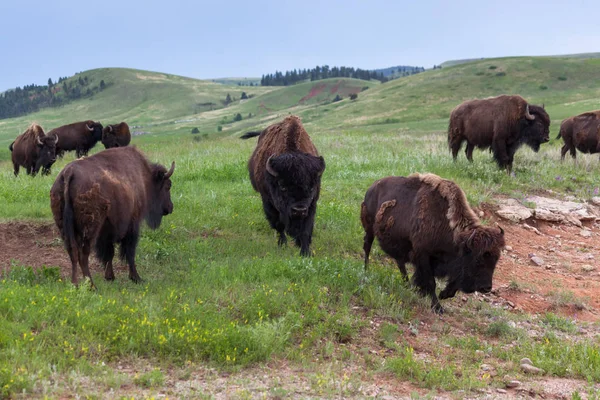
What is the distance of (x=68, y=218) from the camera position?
21.4 ft

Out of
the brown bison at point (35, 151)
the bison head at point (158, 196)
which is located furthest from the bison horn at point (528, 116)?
the brown bison at point (35, 151)

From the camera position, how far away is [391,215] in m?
7.73

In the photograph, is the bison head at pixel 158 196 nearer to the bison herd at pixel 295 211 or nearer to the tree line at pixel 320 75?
the bison herd at pixel 295 211

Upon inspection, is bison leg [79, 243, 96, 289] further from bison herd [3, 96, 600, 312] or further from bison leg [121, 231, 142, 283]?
bison leg [121, 231, 142, 283]

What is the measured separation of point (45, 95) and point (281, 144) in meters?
155

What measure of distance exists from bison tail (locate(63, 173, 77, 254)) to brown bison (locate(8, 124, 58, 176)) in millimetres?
11878

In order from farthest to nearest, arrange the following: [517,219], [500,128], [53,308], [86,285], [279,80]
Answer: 1. [279,80]
2. [500,128]
3. [517,219]
4. [86,285]
5. [53,308]

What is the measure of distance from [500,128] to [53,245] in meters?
12.9

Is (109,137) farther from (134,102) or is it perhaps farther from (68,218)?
(134,102)

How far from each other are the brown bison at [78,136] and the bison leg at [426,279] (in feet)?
58.5

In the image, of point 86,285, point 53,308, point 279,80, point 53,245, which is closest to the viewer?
point 53,308

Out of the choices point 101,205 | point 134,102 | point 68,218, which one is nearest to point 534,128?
point 101,205

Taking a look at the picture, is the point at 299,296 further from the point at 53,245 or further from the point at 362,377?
the point at 53,245

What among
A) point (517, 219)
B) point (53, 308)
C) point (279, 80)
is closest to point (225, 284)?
point (53, 308)
